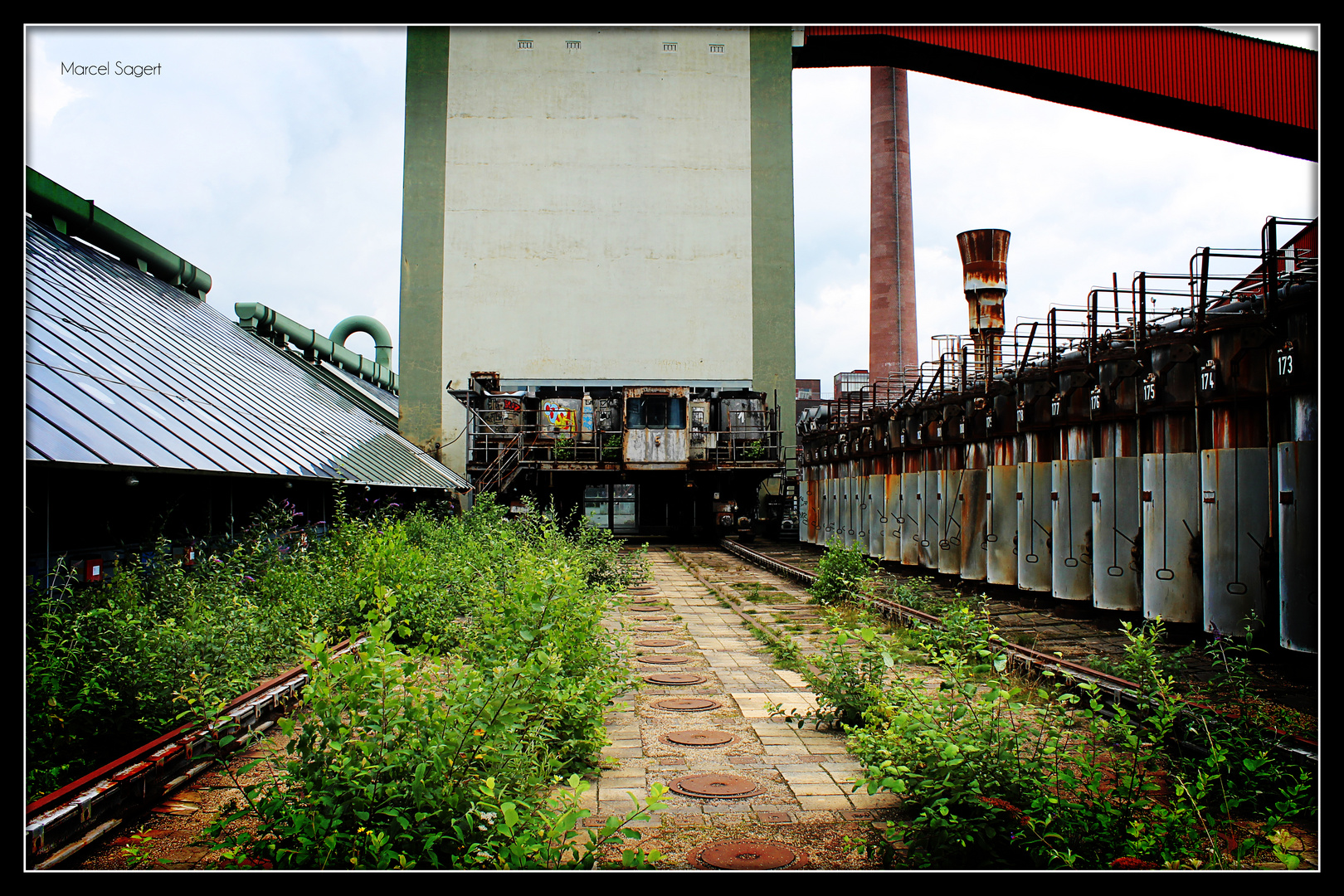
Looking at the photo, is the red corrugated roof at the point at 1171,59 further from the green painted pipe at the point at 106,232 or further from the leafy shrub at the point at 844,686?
the leafy shrub at the point at 844,686

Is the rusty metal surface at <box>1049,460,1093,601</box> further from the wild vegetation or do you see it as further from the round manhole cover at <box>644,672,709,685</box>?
the wild vegetation

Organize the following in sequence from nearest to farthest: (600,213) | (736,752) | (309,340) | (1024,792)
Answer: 1. (1024,792)
2. (736,752)
3. (309,340)
4. (600,213)

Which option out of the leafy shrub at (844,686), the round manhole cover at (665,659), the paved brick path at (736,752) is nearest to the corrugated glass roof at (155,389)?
the paved brick path at (736,752)

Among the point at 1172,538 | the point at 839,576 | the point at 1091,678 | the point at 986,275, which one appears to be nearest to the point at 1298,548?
the point at 1172,538

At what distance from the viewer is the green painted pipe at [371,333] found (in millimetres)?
39844

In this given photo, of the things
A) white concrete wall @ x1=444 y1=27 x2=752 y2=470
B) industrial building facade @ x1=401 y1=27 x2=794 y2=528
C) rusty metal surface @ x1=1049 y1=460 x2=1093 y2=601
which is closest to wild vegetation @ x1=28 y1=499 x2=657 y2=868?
rusty metal surface @ x1=1049 y1=460 x2=1093 y2=601

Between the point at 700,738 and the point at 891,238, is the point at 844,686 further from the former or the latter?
the point at 891,238

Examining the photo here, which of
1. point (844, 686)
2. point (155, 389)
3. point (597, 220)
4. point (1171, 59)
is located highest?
point (1171, 59)

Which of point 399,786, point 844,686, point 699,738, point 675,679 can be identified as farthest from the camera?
point 675,679

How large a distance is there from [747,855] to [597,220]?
30.8m

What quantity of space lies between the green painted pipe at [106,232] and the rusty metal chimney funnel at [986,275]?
22487mm

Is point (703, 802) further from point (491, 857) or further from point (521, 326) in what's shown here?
point (521, 326)

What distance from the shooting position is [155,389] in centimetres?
986
